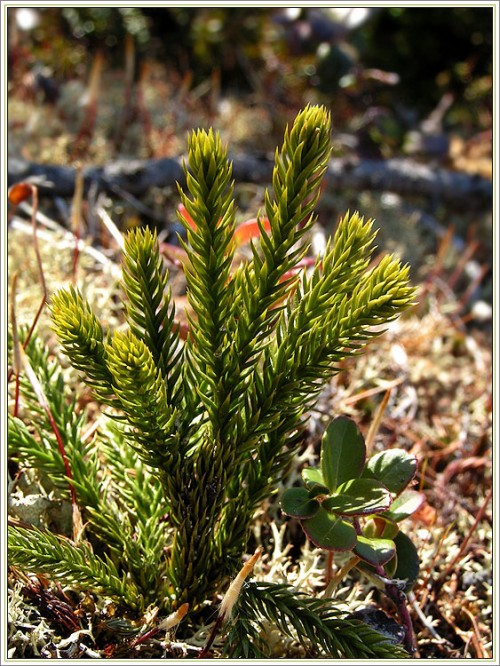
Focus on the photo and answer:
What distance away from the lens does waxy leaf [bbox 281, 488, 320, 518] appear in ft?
2.91

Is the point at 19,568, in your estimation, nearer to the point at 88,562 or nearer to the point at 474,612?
the point at 88,562

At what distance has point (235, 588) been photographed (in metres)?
0.83

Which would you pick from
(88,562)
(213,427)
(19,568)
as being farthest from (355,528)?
(19,568)

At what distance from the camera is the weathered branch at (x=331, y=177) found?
198 cm

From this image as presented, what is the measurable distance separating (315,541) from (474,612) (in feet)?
1.70

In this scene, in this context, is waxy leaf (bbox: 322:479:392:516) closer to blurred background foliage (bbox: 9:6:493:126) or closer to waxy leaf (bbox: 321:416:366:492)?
waxy leaf (bbox: 321:416:366:492)

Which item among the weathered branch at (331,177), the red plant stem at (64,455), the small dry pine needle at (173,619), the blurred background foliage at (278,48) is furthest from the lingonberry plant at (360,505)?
the blurred background foliage at (278,48)

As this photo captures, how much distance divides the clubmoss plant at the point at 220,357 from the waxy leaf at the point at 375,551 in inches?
3.5

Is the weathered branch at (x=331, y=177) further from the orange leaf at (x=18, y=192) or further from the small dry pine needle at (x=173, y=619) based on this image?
the small dry pine needle at (x=173, y=619)

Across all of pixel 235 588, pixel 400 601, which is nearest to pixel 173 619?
pixel 235 588

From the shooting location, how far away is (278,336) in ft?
2.84

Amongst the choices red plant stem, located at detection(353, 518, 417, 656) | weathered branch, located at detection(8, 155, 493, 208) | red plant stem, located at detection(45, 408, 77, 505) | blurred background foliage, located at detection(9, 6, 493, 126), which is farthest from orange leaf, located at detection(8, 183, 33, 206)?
blurred background foliage, located at detection(9, 6, 493, 126)

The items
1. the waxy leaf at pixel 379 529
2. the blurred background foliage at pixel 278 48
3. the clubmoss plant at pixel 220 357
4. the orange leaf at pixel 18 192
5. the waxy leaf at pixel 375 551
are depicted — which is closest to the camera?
the clubmoss plant at pixel 220 357

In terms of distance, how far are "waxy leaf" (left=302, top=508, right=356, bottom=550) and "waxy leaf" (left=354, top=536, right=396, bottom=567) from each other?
30 mm
